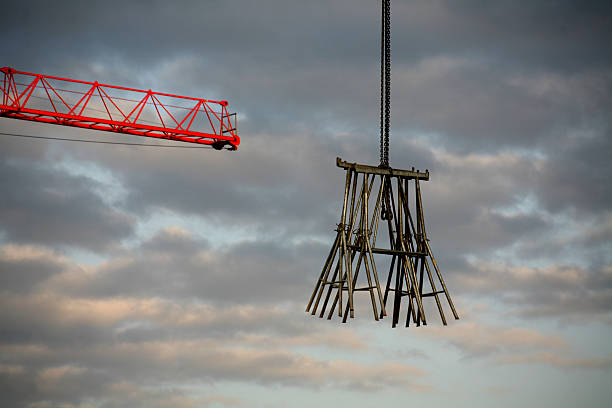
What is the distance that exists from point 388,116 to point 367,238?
677 centimetres

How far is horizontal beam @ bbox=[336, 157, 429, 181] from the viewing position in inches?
2050

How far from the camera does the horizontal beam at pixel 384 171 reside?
52.1m

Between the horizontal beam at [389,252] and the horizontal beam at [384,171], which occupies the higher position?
the horizontal beam at [384,171]

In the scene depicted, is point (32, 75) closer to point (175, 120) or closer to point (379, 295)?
point (175, 120)

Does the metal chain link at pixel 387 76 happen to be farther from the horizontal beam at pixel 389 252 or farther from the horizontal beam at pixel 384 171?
the horizontal beam at pixel 389 252

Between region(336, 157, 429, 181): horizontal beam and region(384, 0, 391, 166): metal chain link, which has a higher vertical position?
region(384, 0, 391, 166): metal chain link

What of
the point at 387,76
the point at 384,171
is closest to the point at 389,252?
the point at 384,171

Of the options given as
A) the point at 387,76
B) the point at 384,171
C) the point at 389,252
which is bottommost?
the point at 389,252

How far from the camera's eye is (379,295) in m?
51.1

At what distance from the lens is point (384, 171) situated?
52844 millimetres

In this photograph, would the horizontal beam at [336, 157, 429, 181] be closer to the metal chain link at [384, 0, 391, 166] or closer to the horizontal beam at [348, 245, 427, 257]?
the metal chain link at [384, 0, 391, 166]

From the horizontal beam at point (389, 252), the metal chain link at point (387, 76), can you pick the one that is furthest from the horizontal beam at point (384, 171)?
the horizontal beam at point (389, 252)

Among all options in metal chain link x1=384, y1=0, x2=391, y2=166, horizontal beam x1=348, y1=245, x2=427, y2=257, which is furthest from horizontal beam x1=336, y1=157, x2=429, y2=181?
horizontal beam x1=348, y1=245, x2=427, y2=257

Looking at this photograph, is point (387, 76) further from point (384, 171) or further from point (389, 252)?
point (389, 252)
